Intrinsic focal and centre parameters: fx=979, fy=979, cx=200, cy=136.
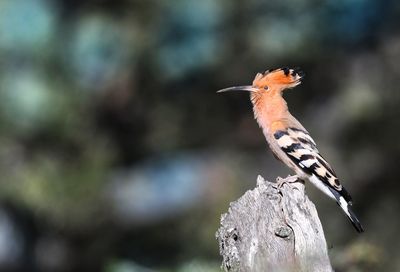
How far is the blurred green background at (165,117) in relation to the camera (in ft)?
34.5

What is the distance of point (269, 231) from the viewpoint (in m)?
3.64

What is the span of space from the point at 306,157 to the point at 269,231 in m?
2.06

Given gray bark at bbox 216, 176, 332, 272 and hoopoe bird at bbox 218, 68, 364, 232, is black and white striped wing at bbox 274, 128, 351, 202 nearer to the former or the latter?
hoopoe bird at bbox 218, 68, 364, 232

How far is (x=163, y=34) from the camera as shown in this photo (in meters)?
11.6

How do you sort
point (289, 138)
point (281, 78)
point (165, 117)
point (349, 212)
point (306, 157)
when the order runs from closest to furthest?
point (349, 212), point (306, 157), point (289, 138), point (281, 78), point (165, 117)

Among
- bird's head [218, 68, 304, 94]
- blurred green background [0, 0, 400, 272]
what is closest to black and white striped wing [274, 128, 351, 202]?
bird's head [218, 68, 304, 94]

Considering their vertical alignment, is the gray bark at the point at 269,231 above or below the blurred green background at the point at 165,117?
below

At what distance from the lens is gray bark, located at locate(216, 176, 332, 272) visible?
351 centimetres

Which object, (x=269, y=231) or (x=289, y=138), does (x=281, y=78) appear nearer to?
(x=289, y=138)

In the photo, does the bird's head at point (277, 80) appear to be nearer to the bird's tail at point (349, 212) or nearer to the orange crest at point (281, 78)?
the orange crest at point (281, 78)

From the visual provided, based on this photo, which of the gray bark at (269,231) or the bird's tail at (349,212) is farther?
the bird's tail at (349,212)

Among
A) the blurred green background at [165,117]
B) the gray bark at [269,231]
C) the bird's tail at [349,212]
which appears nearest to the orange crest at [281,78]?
the bird's tail at [349,212]

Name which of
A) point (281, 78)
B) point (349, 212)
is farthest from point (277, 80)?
point (349, 212)

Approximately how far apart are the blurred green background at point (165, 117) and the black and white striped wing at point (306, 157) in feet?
14.1
